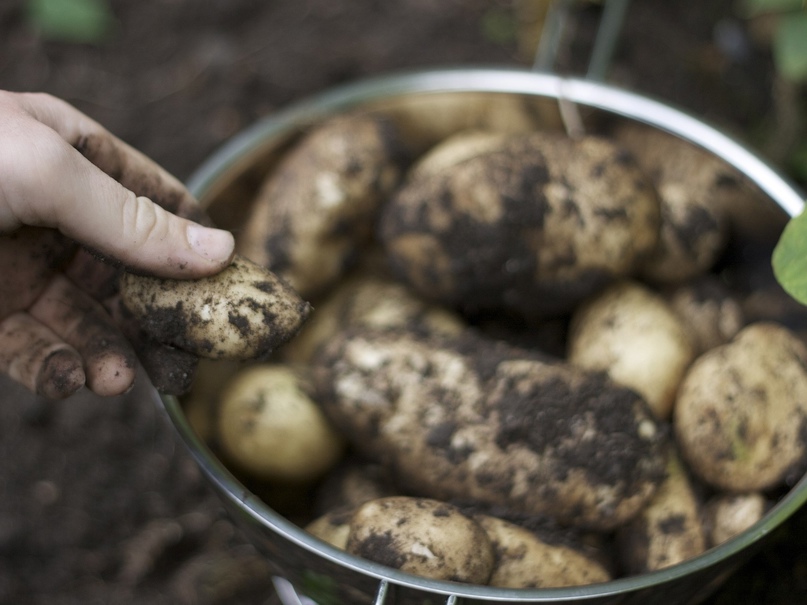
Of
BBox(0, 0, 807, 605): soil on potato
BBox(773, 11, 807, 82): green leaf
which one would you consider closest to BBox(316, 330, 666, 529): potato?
BBox(0, 0, 807, 605): soil on potato

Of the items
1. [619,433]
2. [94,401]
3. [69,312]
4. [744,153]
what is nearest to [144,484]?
[94,401]

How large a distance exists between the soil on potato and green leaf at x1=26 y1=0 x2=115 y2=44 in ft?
0.09

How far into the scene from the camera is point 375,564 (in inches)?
27.5

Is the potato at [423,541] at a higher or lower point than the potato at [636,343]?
lower

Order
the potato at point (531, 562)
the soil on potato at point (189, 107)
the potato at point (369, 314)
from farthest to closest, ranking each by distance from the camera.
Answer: the soil on potato at point (189, 107) < the potato at point (369, 314) < the potato at point (531, 562)

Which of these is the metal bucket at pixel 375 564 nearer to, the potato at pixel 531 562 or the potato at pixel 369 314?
the potato at pixel 531 562

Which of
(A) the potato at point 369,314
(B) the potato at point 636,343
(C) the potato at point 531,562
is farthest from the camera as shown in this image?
(A) the potato at point 369,314

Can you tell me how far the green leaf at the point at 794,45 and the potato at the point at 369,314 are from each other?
645mm

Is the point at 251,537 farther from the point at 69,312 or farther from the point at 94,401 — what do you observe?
the point at 94,401

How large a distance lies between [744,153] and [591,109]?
0.26 m

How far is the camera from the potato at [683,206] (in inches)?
43.4

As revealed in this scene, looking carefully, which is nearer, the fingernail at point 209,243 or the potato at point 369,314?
Answer: the fingernail at point 209,243

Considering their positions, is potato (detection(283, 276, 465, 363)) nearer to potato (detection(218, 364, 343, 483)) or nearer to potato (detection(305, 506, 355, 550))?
potato (detection(218, 364, 343, 483))

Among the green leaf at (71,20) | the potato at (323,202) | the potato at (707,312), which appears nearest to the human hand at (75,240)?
the potato at (323,202)
